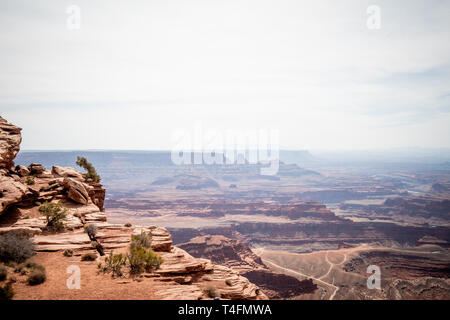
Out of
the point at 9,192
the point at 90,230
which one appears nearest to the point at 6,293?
the point at 90,230

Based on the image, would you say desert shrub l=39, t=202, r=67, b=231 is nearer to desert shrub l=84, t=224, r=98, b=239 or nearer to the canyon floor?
desert shrub l=84, t=224, r=98, b=239

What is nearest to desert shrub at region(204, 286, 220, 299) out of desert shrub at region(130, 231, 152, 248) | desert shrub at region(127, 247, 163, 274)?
desert shrub at region(127, 247, 163, 274)

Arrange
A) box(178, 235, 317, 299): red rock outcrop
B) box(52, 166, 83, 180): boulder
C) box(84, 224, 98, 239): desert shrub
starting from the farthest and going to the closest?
1. box(178, 235, 317, 299): red rock outcrop
2. box(52, 166, 83, 180): boulder
3. box(84, 224, 98, 239): desert shrub

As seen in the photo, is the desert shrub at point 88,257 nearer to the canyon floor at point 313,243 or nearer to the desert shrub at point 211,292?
the canyon floor at point 313,243

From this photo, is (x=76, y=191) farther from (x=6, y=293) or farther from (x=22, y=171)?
(x=6, y=293)

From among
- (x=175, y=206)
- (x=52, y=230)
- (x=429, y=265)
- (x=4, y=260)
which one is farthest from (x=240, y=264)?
(x=175, y=206)
